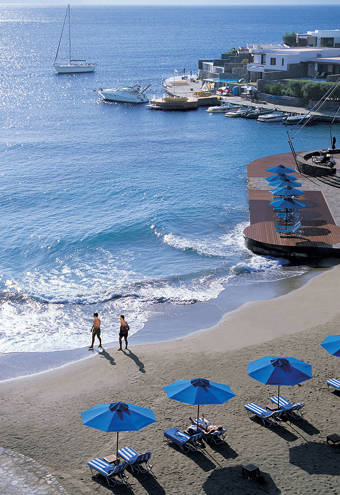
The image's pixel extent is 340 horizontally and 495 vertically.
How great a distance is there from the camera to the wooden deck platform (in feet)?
102

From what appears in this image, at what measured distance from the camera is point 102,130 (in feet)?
238

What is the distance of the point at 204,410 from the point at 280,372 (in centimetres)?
268

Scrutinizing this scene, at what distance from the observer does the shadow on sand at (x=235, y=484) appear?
14664 millimetres

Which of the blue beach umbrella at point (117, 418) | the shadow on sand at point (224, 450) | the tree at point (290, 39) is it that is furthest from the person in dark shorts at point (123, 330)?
the tree at point (290, 39)

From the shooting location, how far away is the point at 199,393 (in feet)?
53.2

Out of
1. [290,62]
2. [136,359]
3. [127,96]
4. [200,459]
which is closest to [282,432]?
[200,459]

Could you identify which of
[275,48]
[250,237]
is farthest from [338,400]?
[275,48]

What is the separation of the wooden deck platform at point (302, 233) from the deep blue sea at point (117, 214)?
85 cm

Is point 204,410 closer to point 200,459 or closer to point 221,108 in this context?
point 200,459

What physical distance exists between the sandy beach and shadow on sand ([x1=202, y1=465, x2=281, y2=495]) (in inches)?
0.9

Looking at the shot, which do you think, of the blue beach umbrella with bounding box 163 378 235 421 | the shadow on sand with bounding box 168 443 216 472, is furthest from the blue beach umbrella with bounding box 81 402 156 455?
the shadow on sand with bounding box 168 443 216 472

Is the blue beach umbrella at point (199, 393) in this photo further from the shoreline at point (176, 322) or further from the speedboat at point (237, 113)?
the speedboat at point (237, 113)

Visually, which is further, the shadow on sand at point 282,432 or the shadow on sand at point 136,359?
the shadow on sand at point 136,359

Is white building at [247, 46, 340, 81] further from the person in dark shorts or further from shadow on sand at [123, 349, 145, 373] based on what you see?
shadow on sand at [123, 349, 145, 373]
